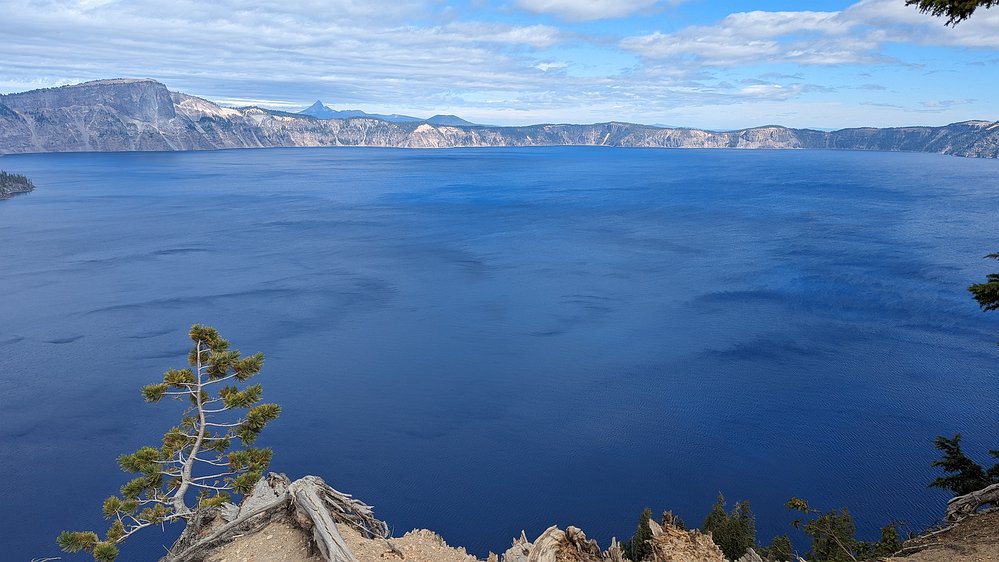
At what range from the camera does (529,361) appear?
46.0m

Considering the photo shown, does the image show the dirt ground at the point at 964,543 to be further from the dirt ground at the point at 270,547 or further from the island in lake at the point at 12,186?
the island in lake at the point at 12,186

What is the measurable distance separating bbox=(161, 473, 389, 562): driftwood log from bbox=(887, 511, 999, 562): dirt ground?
838cm

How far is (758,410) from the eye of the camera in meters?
39.4

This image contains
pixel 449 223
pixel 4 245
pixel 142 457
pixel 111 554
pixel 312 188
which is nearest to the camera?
pixel 111 554

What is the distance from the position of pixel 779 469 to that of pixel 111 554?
103 ft

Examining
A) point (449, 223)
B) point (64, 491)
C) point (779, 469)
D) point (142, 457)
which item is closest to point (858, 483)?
point (779, 469)

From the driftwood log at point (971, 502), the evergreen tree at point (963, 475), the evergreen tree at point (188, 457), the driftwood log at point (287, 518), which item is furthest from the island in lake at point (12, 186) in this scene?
the driftwood log at point (971, 502)

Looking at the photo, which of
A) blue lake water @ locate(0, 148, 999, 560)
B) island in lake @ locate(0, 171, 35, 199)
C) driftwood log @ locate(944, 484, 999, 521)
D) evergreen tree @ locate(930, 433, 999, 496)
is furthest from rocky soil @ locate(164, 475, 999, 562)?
island in lake @ locate(0, 171, 35, 199)

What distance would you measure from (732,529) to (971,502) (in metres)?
16.1

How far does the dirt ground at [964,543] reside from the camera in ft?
30.9

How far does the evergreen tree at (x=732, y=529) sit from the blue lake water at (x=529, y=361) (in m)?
2.16

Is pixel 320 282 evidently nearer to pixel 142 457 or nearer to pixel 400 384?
pixel 400 384

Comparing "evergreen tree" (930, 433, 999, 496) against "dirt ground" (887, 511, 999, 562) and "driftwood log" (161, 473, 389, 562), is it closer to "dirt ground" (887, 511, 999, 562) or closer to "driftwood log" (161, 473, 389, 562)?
"dirt ground" (887, 511, 999, 562)

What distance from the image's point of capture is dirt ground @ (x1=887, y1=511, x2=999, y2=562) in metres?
9.43
